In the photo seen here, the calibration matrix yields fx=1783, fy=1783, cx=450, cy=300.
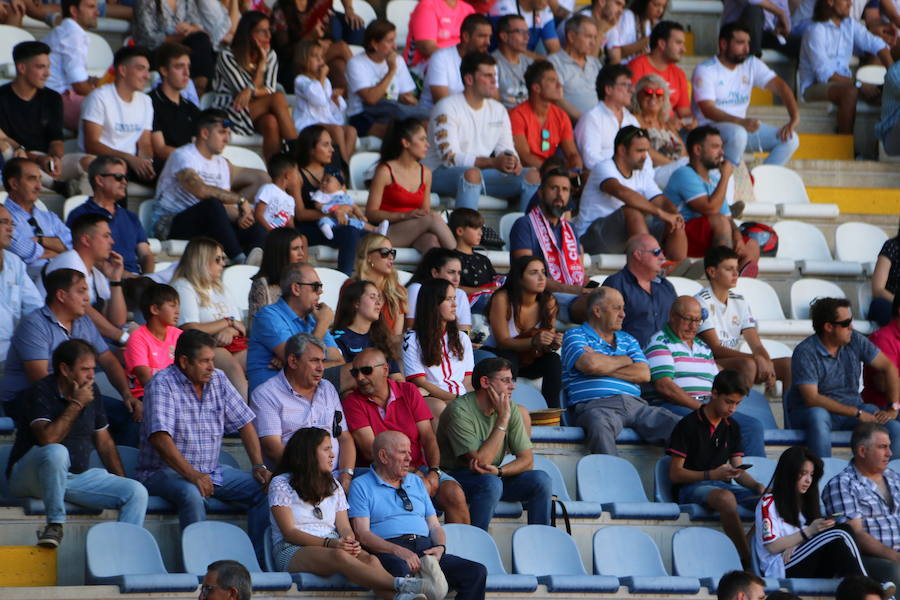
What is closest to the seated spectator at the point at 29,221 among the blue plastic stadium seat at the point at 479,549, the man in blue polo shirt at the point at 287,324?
the man in blue polo shirt at the point at 287,324

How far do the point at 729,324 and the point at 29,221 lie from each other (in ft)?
11.9

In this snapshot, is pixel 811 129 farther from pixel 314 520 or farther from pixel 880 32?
pixel 314 520

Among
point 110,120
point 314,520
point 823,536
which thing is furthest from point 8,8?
point 823,536

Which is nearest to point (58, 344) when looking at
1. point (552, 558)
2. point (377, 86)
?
point (552, 558)

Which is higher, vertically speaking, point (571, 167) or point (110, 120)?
point (110, 120)

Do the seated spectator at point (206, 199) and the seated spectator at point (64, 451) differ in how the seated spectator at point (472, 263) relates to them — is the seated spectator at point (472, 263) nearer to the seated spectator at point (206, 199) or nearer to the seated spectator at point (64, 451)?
the seated spectator at point (206, 199)

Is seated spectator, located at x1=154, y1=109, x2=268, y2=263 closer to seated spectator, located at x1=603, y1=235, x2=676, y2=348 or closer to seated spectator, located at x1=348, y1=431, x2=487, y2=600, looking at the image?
seated spectator, located at x1=603, y1=235, x2=676, y2=348

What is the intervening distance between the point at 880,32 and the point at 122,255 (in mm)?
6542

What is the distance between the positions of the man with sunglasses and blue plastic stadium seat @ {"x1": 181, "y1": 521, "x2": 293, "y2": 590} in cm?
314

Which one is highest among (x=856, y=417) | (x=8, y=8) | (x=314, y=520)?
(x=8, y=8)

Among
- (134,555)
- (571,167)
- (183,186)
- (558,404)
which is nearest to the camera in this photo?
(134,555)

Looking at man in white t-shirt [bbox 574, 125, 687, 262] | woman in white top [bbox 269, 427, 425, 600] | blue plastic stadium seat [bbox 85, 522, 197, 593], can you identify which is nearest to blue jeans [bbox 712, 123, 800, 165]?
man in white t-shirt [bbox 574, 125, 687, 262]

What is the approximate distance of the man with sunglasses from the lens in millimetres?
8859

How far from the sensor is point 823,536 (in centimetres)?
773
